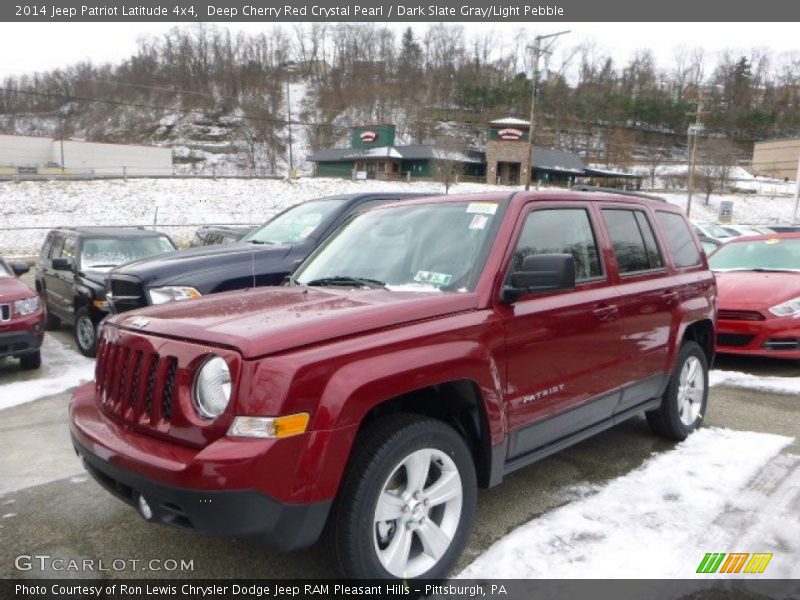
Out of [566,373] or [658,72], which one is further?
[658,72]

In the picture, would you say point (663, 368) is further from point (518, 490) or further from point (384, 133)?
point (384, 133)

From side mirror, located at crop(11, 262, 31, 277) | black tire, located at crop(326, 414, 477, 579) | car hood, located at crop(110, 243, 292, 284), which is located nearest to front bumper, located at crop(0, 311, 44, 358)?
side mirror, located at crop(11, 262, 31, 277)

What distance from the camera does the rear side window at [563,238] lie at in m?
3.47

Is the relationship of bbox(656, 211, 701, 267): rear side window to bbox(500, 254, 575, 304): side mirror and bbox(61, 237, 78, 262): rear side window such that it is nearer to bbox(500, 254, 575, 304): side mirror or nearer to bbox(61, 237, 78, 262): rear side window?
bbox(500, 254, 575, 304): side mirror

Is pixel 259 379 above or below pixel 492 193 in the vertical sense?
below

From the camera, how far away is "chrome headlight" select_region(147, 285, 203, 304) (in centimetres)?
558

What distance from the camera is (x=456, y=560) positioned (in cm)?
292

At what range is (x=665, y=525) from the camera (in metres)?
3.45

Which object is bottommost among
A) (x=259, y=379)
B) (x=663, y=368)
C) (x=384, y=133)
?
(x=663, y=368)

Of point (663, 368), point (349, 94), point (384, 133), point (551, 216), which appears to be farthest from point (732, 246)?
point (349, 94)

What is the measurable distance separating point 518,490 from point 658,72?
124115 mm

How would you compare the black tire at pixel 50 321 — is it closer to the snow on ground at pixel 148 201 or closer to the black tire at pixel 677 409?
the black tire at pixel 677 409

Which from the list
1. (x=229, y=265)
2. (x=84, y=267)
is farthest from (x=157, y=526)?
(x=84, y=267)

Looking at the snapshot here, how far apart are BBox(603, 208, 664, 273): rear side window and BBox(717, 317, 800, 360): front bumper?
3.33 m
